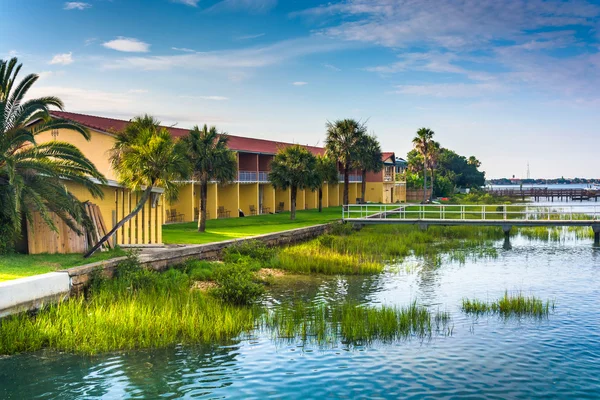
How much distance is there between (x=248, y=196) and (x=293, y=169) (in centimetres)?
837

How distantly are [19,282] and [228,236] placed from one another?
16.2 metres

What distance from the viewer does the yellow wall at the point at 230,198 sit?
4656 centimetres

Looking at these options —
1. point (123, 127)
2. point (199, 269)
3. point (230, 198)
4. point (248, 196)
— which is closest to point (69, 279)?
point (199, 269)

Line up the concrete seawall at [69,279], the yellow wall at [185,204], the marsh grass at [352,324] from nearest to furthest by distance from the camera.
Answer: the concrete seawall at [69,279] → the marsh grass at [352,324] → the yellow wall at [185,204]

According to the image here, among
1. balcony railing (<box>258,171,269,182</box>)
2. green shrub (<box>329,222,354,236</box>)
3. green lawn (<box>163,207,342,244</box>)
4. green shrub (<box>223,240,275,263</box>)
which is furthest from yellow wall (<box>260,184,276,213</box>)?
green shrub (<box>223,240,275,263</box>)

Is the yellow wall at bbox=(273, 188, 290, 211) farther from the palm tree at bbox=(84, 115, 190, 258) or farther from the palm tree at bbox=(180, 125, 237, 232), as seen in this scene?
the palm tree at bbox=(84, 115, 190, 258)

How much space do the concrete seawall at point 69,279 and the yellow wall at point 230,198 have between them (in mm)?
20426

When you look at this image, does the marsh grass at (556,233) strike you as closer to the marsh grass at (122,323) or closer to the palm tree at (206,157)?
the palm tree at (206,157)

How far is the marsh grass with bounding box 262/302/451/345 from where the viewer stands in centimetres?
1387

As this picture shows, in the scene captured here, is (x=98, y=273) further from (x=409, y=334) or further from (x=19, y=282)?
(x=409, y=334)

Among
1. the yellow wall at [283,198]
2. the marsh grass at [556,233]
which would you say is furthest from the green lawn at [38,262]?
the yellow wall at [283,198]

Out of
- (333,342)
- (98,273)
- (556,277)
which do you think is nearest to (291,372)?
(333,342)

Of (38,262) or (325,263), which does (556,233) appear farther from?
(38,262)

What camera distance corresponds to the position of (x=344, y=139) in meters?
55.9
